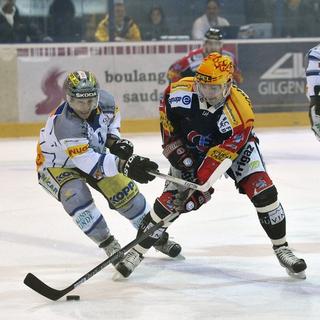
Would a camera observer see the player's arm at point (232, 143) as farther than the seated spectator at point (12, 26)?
No

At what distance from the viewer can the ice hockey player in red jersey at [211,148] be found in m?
4.03

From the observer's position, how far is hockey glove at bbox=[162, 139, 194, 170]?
4.17m

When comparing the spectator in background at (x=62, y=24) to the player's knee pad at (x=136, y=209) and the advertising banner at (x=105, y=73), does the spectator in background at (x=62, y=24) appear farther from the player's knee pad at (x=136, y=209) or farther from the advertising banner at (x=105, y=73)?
the player's knee pad at (x=136, y=209)

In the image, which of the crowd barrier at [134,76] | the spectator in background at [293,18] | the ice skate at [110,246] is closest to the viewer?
the ice skate at [110,246]

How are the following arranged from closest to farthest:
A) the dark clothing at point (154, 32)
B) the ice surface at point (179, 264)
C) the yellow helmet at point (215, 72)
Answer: the ice surface at point (179, 264) < the yellow helmet at point (215, 72) < the dark clothing at point (154, 32)

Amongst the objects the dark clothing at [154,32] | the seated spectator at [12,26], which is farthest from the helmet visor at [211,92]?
the dark clothing at [154,32]

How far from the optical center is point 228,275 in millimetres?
4184

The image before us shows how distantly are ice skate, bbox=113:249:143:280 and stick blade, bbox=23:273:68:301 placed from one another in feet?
1.33

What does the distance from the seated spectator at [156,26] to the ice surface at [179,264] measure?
363 cm

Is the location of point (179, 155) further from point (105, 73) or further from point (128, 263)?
point (105, 73)

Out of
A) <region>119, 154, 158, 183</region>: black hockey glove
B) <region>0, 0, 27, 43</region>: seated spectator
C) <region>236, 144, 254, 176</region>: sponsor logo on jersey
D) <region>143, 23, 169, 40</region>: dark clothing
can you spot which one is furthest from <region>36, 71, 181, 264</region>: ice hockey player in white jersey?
<region>143, 23, 169, 40</region>: dark clothing

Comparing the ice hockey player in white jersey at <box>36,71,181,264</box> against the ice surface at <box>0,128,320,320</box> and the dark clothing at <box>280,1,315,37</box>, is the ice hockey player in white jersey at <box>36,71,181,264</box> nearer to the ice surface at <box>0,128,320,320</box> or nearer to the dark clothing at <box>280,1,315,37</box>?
the ice surface at <box>0,128,320,320</box>

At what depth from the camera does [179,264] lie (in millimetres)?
4418

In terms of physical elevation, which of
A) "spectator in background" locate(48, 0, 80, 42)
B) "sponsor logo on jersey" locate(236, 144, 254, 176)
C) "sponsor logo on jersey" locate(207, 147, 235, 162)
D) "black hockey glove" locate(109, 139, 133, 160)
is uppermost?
"sponsor logo on jersey" locate(207, 147, 235, 162)
